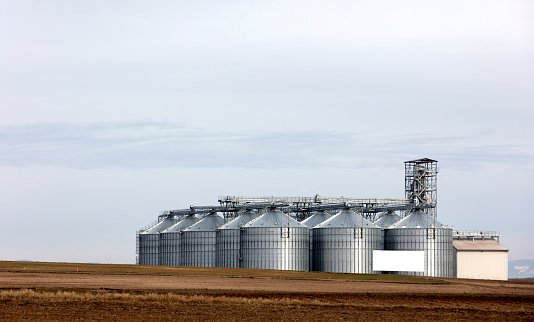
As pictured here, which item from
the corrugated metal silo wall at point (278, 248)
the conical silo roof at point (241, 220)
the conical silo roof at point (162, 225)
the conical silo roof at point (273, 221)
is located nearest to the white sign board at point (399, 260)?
the corrugated metal silo wall at point (278, 248)

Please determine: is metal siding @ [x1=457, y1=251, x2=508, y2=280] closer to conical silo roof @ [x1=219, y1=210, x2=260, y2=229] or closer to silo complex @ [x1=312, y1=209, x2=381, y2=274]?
silo complex @ [x1=312, y1=209, x2=381, y2=274]

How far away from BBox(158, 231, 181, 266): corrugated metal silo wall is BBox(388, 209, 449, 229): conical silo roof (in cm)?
3986

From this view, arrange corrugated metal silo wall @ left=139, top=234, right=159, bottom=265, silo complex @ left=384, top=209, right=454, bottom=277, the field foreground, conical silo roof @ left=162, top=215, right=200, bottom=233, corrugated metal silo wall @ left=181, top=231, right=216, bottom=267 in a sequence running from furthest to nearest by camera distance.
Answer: corrugated metal silo wall @ left=139, top=234, right=159, bottom=265, conical silo roof @ left=162, top=215, right=200, bottom=233, corrugated metal silo wall @ left=181, top=231, right=216, bottom=267, silo complex @ left=384, top=209, right=454, bottom=277, the field foreground

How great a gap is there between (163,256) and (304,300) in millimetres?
88738

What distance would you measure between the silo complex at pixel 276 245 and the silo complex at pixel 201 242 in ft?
39.3

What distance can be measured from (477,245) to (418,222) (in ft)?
64.4

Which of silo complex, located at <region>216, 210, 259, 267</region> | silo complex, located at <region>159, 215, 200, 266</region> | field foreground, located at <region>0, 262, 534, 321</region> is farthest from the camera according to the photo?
silo complex, located at <region>159, 215, 200, 266</region>

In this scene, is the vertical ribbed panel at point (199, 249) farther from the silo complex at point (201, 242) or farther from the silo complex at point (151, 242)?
the silo complex at point (151, 242)

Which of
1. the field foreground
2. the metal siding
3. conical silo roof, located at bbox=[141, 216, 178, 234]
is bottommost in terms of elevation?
the metal siding

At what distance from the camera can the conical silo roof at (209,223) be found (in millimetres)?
139288

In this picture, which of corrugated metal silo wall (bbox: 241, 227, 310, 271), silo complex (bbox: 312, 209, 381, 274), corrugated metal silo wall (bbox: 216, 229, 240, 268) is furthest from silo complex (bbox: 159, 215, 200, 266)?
silo complex (bbox: 312, 209, 381, 274)

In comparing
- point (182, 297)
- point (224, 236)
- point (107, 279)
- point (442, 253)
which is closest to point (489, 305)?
point (182, 297)

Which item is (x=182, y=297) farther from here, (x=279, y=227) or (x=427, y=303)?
(x=279, y=227)

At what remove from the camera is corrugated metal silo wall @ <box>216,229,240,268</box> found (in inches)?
5074
